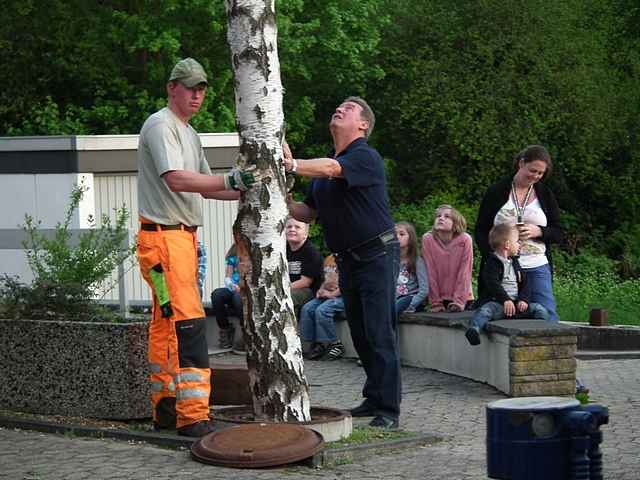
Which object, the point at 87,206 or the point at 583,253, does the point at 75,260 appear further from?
the point at 583,253

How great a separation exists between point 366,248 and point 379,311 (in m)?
0.40

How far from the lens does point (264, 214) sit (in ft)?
28.8

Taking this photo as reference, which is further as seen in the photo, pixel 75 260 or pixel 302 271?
pixel 302 271

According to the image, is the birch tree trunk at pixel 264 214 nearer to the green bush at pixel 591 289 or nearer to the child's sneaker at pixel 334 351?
the child's sneaker at pixel 334 351

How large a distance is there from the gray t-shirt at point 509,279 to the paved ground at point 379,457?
884 mm

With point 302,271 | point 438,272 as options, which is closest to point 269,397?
point 438,272

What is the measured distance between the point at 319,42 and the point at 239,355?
67.5 ft

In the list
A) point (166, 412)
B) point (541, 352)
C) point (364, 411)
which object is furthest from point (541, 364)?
point (166, 412)

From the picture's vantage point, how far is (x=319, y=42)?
3447 centimetres

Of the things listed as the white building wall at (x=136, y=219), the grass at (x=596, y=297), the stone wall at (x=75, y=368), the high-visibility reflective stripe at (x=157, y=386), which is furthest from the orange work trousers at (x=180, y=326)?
the grass at (x=596, y=297)

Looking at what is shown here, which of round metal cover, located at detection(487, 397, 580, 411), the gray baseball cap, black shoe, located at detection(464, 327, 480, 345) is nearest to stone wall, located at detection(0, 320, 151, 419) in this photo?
the gray baseball cap

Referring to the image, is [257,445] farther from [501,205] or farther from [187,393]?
[501,205]

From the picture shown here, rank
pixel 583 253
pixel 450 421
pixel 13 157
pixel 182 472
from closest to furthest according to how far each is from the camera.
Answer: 1. pixel 182 472
2. pixel 450 421
3. pixel 13 157
4. pixel 583 253

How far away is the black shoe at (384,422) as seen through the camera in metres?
9.38
